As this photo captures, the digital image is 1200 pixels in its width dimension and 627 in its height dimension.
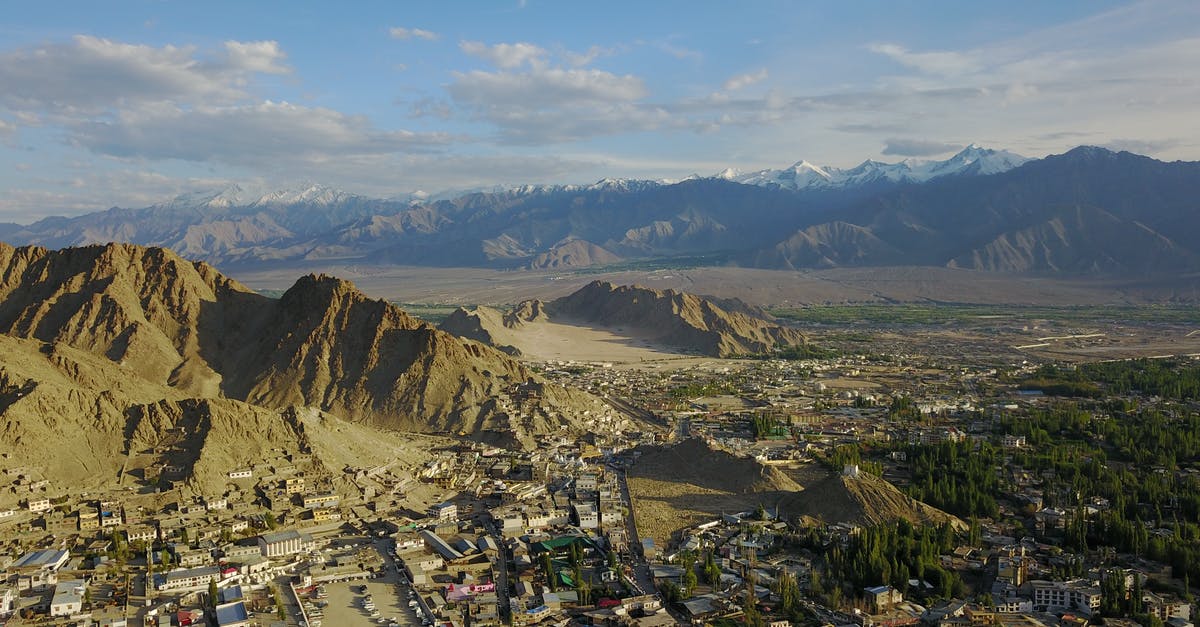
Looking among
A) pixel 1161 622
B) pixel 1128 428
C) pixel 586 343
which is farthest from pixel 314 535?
pixel 586 343

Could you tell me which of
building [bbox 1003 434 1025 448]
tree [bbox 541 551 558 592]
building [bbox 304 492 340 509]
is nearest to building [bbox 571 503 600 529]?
tree [bbox 541 551 558 592]

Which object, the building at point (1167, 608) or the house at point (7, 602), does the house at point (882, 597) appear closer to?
the building at point (1167, 608)

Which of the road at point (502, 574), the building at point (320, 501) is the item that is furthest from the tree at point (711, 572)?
the building at point (320, 501)

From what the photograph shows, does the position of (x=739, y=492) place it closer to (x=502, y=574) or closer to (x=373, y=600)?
(x=502, y=574)

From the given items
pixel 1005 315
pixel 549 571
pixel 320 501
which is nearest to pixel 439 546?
pixel 549 571

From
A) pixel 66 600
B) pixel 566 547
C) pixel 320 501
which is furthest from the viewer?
pixel 320 501

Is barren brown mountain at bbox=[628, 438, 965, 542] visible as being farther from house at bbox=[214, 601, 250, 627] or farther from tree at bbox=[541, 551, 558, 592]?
house at bbox=[214, 601, 250, 627]

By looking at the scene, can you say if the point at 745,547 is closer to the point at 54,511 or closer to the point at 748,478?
the point at 748,478

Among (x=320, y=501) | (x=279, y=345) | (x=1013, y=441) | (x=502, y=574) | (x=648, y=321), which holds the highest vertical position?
(x=279, y=345)
